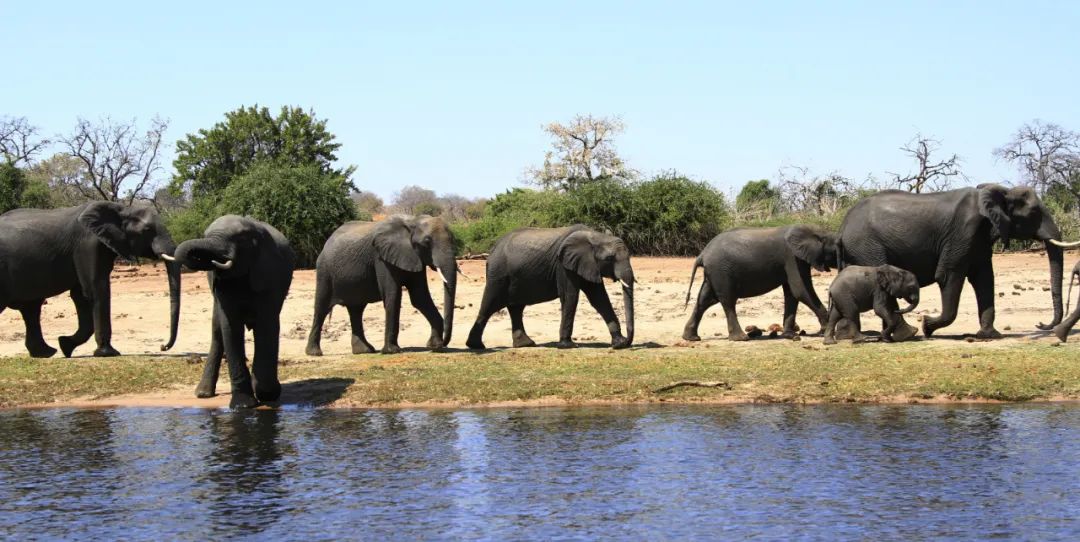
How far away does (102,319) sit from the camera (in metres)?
19.3

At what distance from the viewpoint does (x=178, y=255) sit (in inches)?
544

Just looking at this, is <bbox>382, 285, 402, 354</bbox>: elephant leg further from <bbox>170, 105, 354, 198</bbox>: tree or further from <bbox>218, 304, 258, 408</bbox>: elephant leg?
<bbox>170, 105, 354, 198</bbox>: tree

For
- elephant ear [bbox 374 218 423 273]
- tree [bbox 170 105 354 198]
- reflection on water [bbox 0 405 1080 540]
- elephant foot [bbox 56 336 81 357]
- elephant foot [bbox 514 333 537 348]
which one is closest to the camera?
reflection on water [bbox 0 405 1080 540]

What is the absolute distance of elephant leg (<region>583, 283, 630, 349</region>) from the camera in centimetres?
1975

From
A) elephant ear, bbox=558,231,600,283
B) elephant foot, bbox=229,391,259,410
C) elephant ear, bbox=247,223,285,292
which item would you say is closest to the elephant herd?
elephant ear, bbox=558,231,600,283

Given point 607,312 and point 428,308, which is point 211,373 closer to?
point 428,308

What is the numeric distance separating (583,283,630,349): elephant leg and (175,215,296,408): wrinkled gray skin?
19.2 feet

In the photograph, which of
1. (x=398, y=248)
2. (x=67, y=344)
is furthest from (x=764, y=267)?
(x=67, y=344)

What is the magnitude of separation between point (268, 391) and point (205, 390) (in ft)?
3.90

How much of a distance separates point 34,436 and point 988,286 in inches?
522

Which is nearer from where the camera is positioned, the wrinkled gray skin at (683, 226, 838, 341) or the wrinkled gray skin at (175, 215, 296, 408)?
the wrinkled gray skin at (175, 215, 296, 408)

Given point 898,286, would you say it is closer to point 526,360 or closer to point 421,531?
point 526,360

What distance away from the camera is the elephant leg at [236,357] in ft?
48.3

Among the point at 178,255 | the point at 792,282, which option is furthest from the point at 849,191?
the point at 178,255
